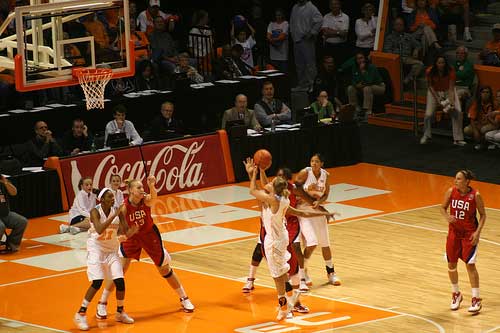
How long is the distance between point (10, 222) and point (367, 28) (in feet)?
39.0

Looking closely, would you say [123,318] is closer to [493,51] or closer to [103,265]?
[103,265]

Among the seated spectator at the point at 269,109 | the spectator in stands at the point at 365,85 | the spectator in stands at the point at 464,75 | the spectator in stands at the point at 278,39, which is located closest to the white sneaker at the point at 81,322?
the seated spectator at the point at 269,109

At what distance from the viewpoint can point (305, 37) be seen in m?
28.3

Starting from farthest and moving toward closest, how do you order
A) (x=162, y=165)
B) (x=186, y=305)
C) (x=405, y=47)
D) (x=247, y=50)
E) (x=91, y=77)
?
(x=247, y=50)
(x=405, y=47)
(x=162, y=165)
(x=91, y=77)
(x=186, y=305)

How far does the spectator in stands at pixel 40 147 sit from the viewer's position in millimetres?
21250

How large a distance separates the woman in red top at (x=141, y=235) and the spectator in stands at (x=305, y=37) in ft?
43.3

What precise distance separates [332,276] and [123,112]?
250 inches

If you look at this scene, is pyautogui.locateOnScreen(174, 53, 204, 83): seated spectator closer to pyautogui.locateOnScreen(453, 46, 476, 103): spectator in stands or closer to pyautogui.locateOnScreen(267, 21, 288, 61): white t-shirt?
pyautogui.locateOnScreen(267, 21, 288, 61): white t-shirt

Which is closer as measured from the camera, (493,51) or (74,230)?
(74,230)

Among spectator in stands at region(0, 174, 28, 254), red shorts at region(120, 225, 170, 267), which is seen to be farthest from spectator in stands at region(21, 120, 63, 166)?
red shorts at region(120, 225, 170, 267)

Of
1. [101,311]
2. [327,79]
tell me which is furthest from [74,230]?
[327,79]

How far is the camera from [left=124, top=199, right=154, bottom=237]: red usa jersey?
606 inches

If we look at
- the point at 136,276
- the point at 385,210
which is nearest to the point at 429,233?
the point at 385,210

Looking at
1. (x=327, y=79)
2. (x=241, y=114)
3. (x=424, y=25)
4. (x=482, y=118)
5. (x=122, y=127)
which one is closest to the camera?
(x=122, y=127)
